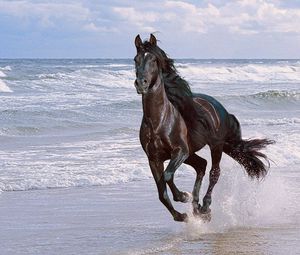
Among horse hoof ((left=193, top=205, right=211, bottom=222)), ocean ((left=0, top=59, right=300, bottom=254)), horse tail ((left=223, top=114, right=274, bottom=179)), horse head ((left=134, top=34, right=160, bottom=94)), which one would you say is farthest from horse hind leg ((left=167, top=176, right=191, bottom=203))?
horse tail ((left=223, top=114, right=274, bottom=179))

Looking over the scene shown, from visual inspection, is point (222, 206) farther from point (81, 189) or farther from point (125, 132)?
point (125, 132)

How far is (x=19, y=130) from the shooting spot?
1784cm

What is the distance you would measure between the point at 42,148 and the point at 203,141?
23.3 feet

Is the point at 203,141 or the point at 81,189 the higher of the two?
the point at 203,141

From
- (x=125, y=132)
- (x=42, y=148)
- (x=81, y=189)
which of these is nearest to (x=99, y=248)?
(x=81, y=189)

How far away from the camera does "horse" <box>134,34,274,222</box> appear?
6.48 metres

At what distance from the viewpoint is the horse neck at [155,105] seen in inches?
259

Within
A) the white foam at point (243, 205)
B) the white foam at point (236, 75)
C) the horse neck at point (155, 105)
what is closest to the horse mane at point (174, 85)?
the horse neck at point (155, 105)

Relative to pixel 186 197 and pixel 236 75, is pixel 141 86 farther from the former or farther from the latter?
pixel 236 75

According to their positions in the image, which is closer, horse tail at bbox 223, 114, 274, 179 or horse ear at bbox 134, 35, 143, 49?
horse ear at bbox 134, 35, 143, 49

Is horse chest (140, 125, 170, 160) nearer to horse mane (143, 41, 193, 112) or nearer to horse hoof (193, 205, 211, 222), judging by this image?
horse mane (143, 41, 193, 112)

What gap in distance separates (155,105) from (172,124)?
0.82 feet

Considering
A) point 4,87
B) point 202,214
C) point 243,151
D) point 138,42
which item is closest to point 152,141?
point 138,42

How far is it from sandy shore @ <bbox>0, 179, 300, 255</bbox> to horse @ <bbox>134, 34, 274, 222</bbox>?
0.36m
